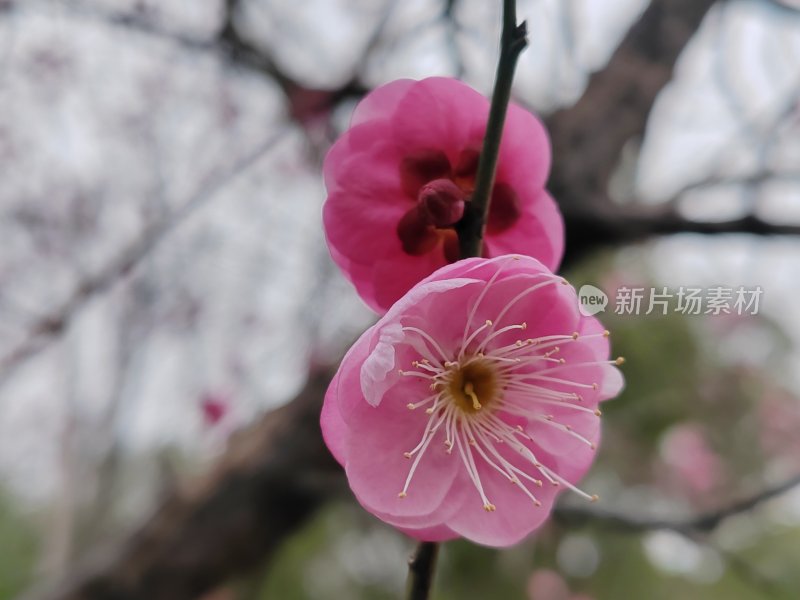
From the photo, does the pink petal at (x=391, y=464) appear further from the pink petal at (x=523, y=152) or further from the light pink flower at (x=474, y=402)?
the pink petal at (x=523, y=152)

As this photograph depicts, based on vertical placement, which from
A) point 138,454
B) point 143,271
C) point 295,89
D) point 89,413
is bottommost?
point 138,454

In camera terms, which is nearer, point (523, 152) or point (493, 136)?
point (493, 136)

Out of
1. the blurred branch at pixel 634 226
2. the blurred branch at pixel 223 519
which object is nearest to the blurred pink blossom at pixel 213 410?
the blurred branch at pixel 223 519

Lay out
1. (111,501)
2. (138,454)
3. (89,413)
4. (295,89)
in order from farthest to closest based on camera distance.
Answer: (138,454) < (111,501) < (89,413) < (295,89)

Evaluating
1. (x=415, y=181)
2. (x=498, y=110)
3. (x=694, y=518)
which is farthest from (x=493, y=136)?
(x=694, y=518)

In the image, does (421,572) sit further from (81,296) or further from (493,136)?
(81,296)

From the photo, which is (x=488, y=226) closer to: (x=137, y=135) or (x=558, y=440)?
(x=558, y=440)

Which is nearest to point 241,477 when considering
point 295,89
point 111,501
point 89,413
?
point 295,89
